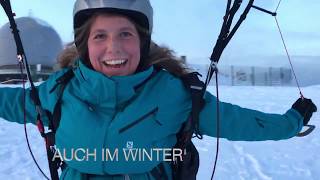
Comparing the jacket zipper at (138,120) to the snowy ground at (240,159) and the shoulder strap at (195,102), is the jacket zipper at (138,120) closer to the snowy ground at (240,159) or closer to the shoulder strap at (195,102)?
the shoulder strap at (195,102)

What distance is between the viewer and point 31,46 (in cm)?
3231

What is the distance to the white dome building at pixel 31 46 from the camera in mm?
32125

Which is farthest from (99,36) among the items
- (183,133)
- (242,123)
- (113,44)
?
(242,123)

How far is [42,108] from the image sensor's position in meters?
2.50

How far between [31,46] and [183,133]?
3138cm

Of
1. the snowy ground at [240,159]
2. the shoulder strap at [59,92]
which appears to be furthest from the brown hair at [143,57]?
the snowy ground at [240,159]

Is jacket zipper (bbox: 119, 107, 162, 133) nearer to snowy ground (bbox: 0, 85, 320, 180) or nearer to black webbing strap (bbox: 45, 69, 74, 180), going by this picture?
black webbing strap (bbox: 45, 69, 74, 180)

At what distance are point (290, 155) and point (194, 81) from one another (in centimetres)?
544

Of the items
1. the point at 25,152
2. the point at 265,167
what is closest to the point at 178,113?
the point at 265,167

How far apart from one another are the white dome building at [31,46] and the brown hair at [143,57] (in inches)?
1169

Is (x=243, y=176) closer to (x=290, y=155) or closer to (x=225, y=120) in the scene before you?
(x=290, y=155)

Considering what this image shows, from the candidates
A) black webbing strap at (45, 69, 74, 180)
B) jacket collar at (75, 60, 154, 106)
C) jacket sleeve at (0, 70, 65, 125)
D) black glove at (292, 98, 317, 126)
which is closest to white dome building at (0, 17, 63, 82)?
jacket sleeve at (0, 70, 65, 125)

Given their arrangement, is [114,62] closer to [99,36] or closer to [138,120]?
[99,36]

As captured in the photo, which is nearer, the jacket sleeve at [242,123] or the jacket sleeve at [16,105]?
the jacket sleeve at [242,123]
